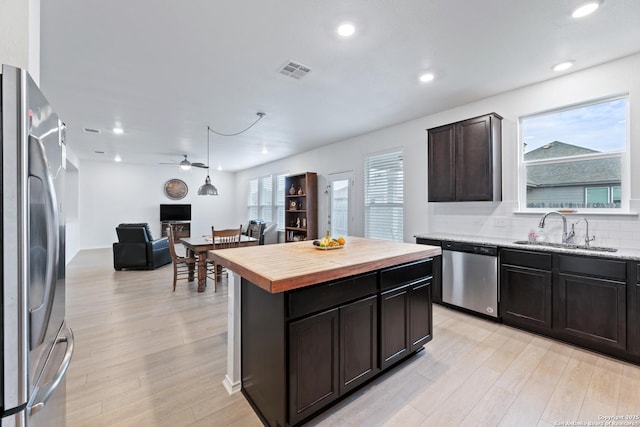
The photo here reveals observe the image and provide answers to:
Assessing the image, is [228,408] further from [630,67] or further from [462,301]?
[630,67]

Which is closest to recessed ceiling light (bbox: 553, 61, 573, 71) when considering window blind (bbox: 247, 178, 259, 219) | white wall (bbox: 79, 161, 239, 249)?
window blind (bbox: 247, 178, 259, 219)

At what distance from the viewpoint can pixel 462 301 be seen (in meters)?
3.43

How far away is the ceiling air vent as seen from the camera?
2797 millimetres

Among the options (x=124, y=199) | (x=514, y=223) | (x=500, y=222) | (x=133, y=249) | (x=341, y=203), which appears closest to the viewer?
(x=514, y=223)

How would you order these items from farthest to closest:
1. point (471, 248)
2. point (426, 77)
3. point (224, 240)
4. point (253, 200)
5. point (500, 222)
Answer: point (253, 200) < point (224, 240) < point (500, 222) < point (471, 248) < point (426, 77)

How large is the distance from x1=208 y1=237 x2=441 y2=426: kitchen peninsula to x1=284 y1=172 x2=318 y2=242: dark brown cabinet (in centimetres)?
401

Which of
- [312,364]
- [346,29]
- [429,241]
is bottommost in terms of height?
[312,364]

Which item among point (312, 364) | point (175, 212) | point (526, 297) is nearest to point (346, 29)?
point (312, 364)

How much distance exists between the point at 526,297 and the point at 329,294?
242 cm

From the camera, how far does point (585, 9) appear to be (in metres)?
2.04

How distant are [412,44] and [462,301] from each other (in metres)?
2.90

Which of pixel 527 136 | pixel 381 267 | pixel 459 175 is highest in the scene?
pixel 527 136

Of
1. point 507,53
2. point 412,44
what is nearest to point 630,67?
point 507,53

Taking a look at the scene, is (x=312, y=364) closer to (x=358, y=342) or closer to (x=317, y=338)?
(x=317, y=338)
